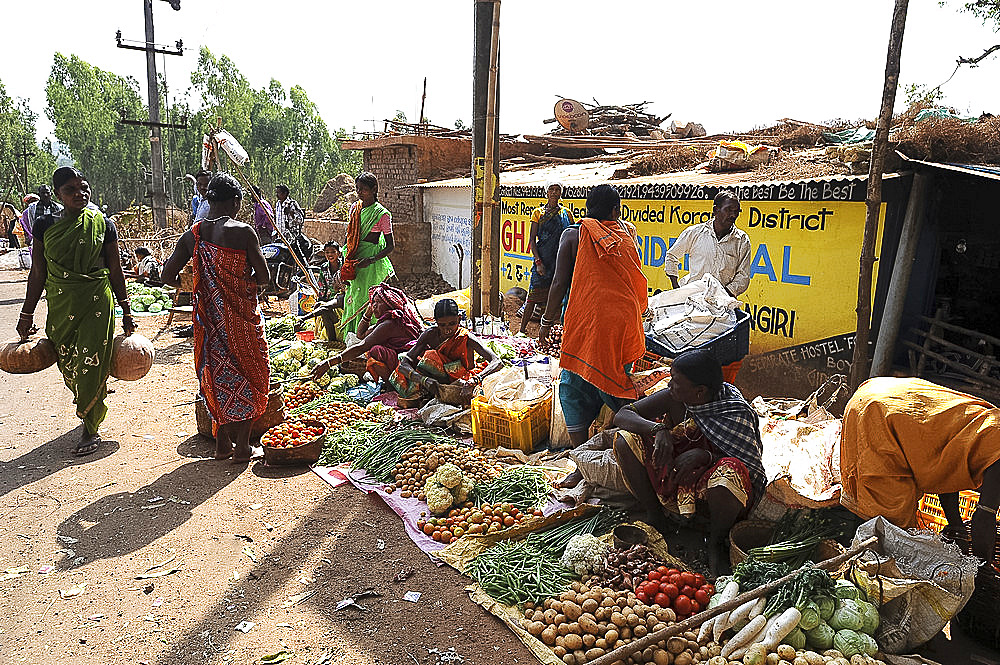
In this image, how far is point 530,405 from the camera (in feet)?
16.2

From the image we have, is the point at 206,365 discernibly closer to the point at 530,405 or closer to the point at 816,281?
the point at 530,405

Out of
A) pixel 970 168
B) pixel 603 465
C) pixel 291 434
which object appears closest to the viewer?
pixel 603 465

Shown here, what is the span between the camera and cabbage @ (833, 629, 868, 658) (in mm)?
2637

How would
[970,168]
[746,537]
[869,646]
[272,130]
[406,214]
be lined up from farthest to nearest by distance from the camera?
[272,130] → [406,214] → [970,168] → [746,537] → [869,646]

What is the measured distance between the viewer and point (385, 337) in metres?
6.21

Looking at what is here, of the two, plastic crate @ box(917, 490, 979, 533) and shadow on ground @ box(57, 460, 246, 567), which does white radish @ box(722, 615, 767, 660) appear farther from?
shadow on ground @ box(57, 460, 246, 567)

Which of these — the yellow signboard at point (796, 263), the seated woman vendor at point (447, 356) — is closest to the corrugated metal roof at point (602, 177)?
the yellow signboard at point (796, 263)

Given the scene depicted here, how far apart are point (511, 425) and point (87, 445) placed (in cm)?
323

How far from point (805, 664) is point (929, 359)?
4.25 m

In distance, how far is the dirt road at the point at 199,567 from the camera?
2984 mm

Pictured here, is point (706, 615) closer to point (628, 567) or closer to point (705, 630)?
point (705, 630)

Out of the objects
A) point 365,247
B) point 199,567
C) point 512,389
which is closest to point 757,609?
point 512,389

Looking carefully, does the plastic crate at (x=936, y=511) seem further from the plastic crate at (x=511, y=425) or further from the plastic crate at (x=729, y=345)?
the plastic crate at (x=511, y=425)

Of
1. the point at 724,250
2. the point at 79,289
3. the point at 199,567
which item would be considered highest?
the point at 724,250
